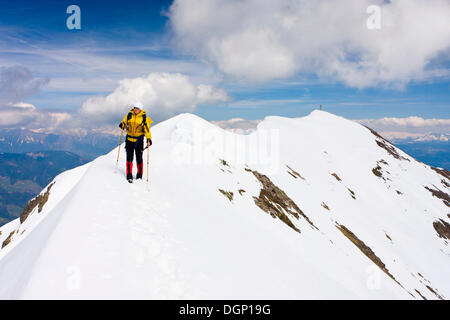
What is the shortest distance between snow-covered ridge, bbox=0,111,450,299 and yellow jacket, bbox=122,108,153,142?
8.94 feet

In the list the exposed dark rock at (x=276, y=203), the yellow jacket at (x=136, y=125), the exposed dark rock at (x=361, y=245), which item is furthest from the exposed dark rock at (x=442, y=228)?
the yellow jacket at (x=136, y=125)

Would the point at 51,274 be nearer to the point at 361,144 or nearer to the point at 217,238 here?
the point at 217,238

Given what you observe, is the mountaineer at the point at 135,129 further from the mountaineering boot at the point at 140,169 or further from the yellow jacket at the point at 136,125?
the mountaineering boot at the point at 140,169

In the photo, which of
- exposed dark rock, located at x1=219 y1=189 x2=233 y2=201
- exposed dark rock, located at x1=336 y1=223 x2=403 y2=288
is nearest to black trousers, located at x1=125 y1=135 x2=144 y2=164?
exposed dark rock, located at x1=219 y1=189 x2=233 y2=201

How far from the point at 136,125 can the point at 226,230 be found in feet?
23.7

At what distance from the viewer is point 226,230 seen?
38.4 feet

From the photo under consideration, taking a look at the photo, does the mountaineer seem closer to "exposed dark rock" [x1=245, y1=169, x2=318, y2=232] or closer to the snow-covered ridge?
the snow-covered ridge

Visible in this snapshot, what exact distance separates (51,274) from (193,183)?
471 inches

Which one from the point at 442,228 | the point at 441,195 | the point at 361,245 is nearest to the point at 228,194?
the point at 361,245

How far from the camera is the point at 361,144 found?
6925cm

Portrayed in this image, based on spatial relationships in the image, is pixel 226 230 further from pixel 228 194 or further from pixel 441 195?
pixel 441 195
